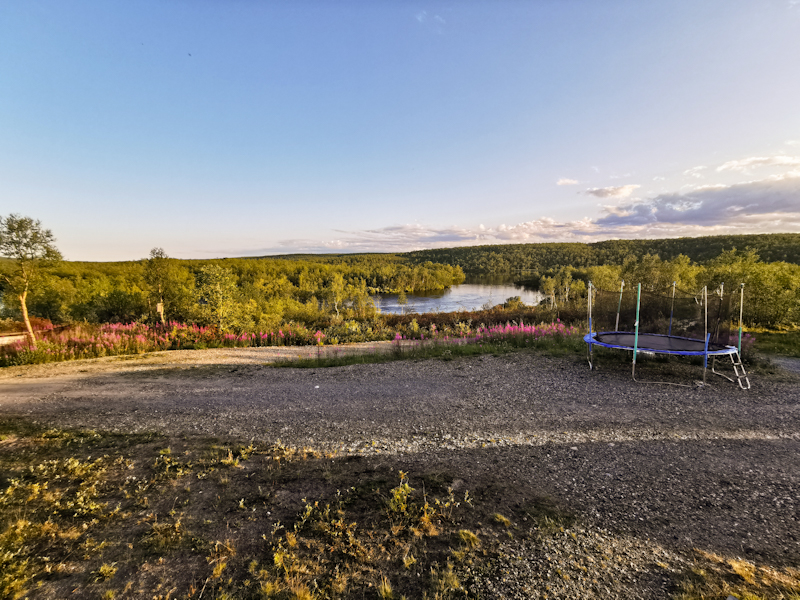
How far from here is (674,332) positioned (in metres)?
11.0

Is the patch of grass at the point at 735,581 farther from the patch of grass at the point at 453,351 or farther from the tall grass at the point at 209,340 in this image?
the tall grass at the point at 209,340

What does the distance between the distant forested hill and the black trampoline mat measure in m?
35.1

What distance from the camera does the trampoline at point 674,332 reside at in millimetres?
6898

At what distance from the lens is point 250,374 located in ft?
27.5

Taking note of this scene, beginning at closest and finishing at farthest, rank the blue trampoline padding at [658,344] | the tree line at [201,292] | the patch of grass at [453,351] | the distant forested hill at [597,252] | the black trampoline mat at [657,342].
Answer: the blue trampoline padding at [658,344] → the black trampoline mat at [657,342] → the patch of grass at [453,351] → the tree line at [201,292] → the distant forested hill at [597,252]

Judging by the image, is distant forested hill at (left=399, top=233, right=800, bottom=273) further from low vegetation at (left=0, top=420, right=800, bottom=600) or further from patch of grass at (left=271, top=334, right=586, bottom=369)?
low vegetation at (left=0, top=420, right=800, bottom=600)

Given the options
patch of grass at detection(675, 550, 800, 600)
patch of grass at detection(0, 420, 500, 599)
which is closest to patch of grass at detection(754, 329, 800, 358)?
patch of grass at detection(675, 550, 800, 600)

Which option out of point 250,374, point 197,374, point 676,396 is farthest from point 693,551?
point 197,374

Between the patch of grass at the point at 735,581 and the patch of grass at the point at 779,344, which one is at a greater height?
the patch of grass at the point at 735,581

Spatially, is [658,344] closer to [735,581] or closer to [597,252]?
[735,581]

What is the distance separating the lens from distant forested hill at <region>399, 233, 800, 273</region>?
46.7m

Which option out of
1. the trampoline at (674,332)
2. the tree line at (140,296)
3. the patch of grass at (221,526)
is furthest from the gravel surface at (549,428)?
the tree line at (140,296)

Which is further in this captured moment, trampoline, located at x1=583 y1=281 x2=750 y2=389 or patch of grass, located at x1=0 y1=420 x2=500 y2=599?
→ trampoline, located at x1=583 y1=281 x2=750 y2=389

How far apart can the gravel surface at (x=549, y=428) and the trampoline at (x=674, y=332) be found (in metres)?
0.63
